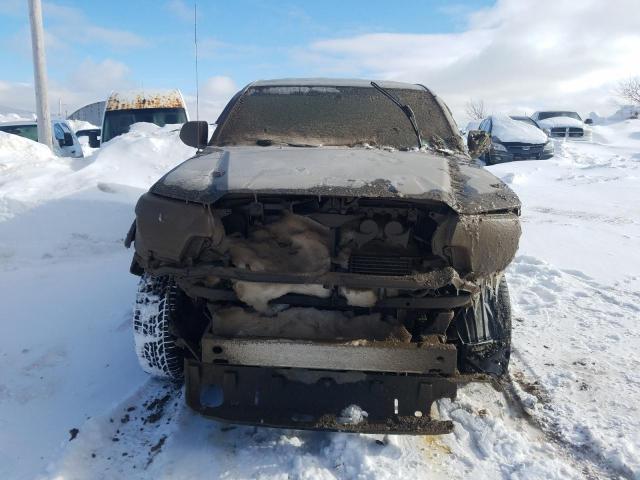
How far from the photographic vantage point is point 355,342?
251 centimetres

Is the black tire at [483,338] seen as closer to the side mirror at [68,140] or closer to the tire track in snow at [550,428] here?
the tire track in snow at [550,428]

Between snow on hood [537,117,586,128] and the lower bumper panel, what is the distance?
19.7m

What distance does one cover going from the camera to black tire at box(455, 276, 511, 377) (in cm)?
295

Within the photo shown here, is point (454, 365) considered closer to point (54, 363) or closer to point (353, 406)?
point (353, 406)

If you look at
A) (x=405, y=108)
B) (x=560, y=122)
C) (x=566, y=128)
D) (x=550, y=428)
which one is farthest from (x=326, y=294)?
(x=560, y=122)

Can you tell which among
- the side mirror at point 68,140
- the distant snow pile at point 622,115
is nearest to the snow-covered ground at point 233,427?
the side mirror at point 68,140

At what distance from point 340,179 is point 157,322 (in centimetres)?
128

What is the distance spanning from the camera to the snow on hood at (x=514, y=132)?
45.9 feet

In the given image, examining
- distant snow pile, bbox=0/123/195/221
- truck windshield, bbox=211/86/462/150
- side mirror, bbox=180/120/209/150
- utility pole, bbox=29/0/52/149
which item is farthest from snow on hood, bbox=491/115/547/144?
side mirror, bbox=180/120/209/150

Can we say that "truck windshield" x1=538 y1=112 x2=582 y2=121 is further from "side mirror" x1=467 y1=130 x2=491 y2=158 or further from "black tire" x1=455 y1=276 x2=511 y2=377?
"black tire" x1=455 y1=276 x2=511 y2=377

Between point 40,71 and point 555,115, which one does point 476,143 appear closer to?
point 40,71

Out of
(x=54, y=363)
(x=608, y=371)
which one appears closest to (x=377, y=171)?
(x=608, y=371)

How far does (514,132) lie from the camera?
14312mm

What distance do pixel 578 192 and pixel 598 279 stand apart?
5895 mm
